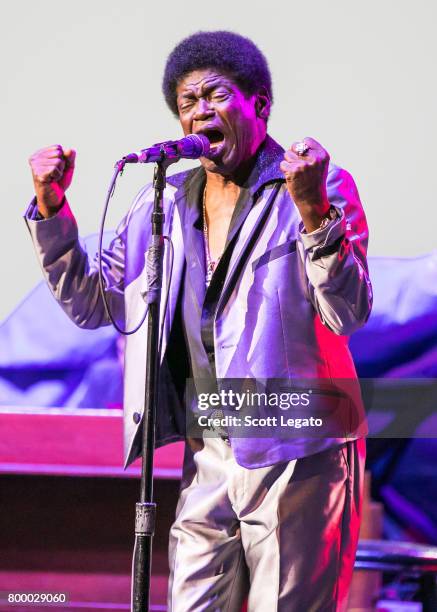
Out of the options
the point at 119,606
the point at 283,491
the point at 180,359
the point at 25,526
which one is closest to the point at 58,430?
the point at 25,526

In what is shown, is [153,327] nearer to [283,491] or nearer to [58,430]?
[283,491]

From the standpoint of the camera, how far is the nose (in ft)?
6.75

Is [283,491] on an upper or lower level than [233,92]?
lower

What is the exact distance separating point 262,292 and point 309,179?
0.28 m

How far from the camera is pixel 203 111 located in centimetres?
206

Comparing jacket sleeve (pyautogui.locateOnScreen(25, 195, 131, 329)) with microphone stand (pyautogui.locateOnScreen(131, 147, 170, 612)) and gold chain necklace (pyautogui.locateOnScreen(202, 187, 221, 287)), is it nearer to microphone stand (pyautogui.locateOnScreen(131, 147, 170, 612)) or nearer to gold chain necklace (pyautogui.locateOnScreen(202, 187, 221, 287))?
gold chain necklace (pyautogui.locateOnScreen(202, 187, 221, 287))

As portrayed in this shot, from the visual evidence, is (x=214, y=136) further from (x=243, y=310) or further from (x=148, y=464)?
(x=148, y=464)

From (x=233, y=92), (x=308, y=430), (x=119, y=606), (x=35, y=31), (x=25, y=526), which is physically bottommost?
→ (x=119, y=606)

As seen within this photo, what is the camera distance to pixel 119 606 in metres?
2.64

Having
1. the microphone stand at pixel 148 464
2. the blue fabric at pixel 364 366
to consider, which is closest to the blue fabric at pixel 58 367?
the blue fabric at pixel 364 366

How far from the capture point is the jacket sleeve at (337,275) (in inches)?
69.6

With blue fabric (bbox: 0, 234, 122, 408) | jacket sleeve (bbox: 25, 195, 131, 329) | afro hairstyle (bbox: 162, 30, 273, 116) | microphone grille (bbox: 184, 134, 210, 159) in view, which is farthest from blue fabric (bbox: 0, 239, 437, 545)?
microphone grille (bbox: 184, 134, 210, 159)

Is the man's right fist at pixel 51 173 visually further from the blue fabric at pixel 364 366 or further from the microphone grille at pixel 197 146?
the blue fabric at pixel 364 366

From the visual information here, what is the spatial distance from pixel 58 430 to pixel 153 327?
97 cm
